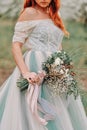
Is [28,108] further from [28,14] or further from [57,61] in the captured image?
[28,14]

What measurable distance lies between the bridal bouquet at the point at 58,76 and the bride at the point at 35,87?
5cm

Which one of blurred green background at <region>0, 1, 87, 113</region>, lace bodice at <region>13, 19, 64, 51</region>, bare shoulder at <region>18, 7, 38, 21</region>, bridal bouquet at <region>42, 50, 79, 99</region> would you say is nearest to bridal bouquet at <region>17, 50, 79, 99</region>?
bridal bouquet at <region>42, 50, 79, 99</region>

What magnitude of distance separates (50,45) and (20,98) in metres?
0.34

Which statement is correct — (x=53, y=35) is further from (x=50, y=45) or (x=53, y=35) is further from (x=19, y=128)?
(x=19, y=128)

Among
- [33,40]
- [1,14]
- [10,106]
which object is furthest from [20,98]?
A: [1,14]

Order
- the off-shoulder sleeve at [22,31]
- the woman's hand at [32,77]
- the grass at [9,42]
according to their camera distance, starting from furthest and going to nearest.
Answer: the grass at [9,42], the off-shoulder sleeve at [22,31], the woman's hand at [32,77]

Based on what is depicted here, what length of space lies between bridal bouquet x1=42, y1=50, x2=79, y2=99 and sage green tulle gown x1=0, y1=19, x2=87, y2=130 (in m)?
0.06

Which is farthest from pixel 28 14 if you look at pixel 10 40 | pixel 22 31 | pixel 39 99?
pixel 10 40

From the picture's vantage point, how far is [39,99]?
3.38 metres

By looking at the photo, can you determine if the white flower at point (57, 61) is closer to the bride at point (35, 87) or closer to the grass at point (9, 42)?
the bride at point (35, 87)

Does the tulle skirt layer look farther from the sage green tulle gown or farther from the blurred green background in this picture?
the blurred green background

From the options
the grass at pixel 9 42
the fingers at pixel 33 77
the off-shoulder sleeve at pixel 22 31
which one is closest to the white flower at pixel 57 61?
the fingers at pixel 33 77

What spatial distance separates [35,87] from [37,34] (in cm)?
32

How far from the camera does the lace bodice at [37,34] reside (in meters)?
3.46
